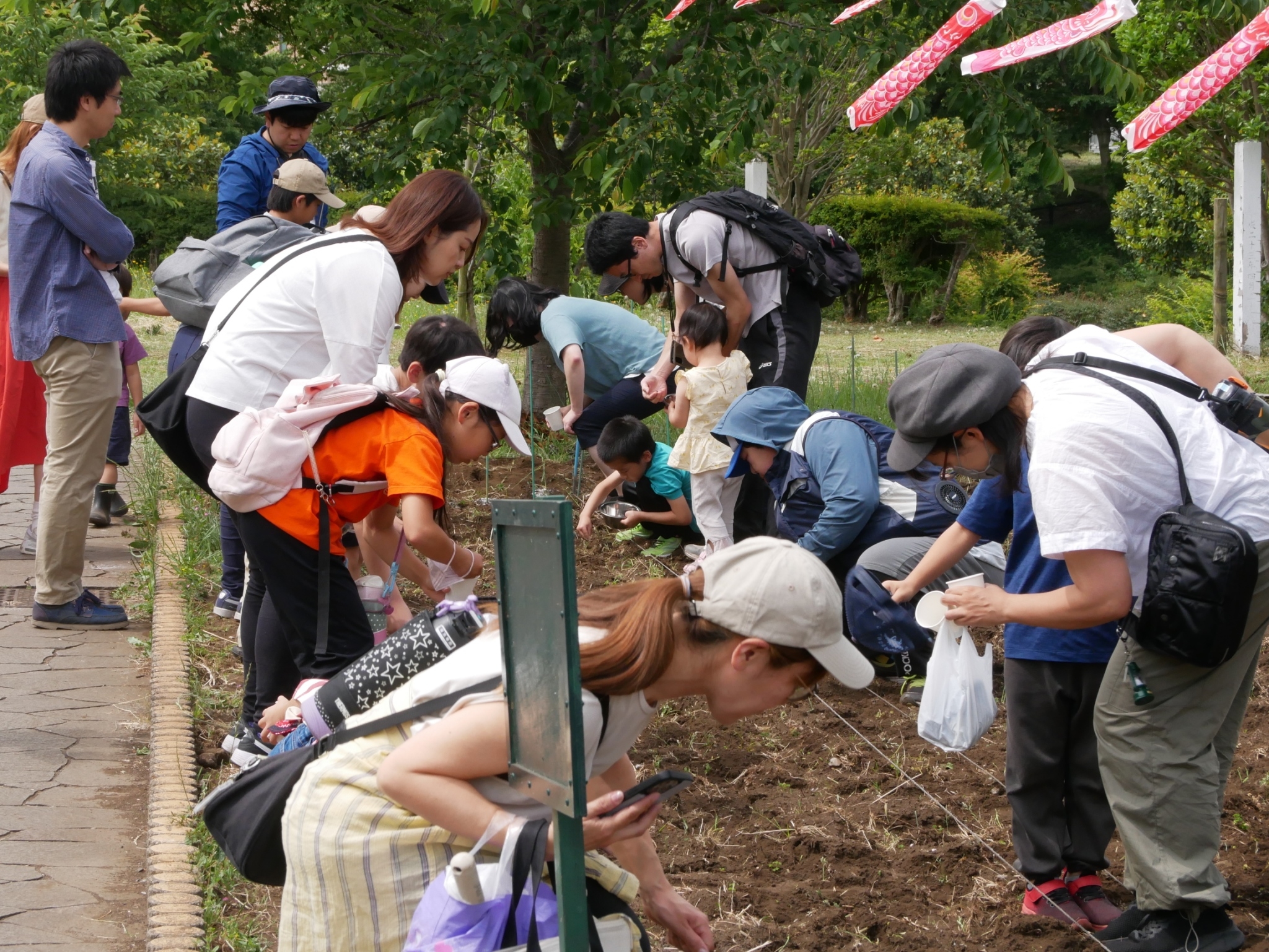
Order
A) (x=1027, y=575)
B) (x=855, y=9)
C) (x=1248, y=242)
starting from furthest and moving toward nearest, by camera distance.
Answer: (x=1248, y=242) < (x=855, y=9) < (x=1027, y=575)

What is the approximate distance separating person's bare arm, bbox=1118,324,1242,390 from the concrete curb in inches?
108

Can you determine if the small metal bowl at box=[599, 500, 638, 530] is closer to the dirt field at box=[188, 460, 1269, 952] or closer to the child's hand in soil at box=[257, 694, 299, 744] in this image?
the dirt field at box=[188, 460, 1269, 952]

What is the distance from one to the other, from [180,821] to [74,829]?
0.32 m

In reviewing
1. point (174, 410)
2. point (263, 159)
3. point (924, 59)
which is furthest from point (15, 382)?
point (924, 59)

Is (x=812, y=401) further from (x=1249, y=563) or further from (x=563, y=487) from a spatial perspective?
(x=1249, y=563)

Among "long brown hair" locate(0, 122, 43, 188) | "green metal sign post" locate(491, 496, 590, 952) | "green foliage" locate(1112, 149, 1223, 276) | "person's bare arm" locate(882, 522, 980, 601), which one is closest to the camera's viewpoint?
"green metal sign post" locate(491, 496, 590, 952)

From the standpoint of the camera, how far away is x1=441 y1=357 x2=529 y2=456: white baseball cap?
3.25 m

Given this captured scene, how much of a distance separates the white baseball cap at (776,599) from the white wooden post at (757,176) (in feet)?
24.6

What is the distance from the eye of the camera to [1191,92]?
182 inches

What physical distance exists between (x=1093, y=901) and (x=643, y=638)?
179 cm

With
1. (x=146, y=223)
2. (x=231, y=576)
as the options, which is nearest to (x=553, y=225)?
(x=231, y=576)

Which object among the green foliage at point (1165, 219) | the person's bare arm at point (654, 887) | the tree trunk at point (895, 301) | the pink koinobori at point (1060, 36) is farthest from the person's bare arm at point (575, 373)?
the tree trunk at point (895, 301)

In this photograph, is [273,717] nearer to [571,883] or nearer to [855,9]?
[571,883]

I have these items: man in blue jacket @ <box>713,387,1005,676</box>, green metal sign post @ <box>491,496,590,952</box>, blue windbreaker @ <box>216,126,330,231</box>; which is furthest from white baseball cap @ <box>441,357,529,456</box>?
blue windbreaker @ <box>216,126,330,231</box>
